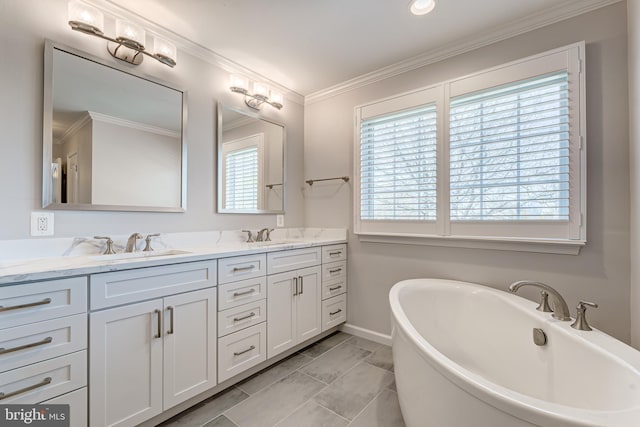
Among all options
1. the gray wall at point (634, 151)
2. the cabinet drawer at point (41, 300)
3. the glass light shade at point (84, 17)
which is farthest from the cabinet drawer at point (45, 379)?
the gray wall at point (634, 151)

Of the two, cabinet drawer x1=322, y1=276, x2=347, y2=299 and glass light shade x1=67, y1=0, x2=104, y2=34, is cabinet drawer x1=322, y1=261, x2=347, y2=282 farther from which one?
glass light shade x1=67, y1=0, x2=104, y2=34

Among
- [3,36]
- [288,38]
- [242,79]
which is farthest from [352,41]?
[3,36]

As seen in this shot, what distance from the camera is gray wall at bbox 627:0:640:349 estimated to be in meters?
1.47

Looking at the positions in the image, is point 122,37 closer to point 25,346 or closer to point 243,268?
point 243,268

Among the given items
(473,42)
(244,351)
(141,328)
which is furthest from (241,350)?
(473,42)

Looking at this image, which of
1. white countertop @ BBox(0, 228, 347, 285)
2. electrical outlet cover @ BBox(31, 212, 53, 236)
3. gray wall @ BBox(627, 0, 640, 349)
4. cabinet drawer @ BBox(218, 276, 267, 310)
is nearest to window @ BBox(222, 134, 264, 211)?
white countertop @ BBox(0, 228, 347, 285)

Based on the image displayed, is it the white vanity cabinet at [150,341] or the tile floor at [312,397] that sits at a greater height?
the white vanity cabinet at [150,341]

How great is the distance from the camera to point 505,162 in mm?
1949

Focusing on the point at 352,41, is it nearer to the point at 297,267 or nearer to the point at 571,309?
the point at 297,267

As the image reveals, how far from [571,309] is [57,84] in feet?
10.9

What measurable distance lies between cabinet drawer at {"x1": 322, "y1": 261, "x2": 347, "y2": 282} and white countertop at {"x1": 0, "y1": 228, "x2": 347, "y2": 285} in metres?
0.22

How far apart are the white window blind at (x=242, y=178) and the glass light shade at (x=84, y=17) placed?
1.10 metres

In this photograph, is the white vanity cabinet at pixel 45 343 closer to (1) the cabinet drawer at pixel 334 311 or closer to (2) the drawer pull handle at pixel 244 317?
(2) the drawer pull handle at pixel 244 317

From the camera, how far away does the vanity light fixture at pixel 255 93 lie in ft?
7.95
